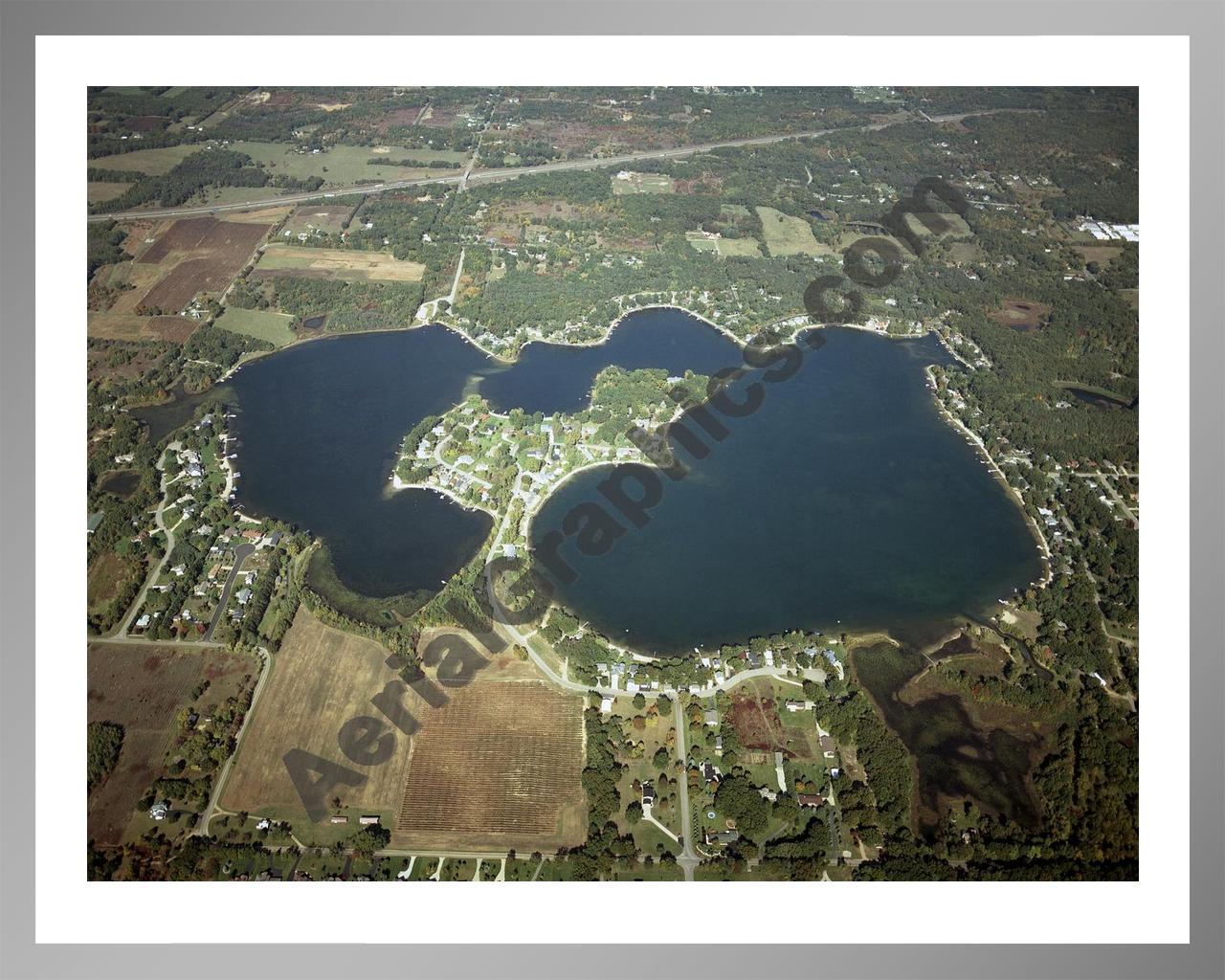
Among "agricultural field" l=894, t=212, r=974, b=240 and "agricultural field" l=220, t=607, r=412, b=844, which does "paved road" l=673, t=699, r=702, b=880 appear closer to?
"agricultural field" l=220, t=607, r=412, b=844

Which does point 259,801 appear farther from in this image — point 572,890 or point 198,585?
point 572,890

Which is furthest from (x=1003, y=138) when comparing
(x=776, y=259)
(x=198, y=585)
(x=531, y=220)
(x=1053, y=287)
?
(x=198, y=585)

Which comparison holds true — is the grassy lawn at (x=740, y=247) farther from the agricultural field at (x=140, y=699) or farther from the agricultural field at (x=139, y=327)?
the agricultural field at (x=140, y=699)

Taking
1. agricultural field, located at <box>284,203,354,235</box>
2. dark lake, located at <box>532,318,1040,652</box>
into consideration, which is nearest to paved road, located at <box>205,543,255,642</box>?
dark lake, located at <box>532,318,1040,652</box>

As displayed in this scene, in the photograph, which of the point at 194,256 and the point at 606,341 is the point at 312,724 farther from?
the point at 194,256

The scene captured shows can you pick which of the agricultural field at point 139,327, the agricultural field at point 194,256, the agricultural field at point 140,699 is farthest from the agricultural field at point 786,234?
the agricultural field at point 140,699
